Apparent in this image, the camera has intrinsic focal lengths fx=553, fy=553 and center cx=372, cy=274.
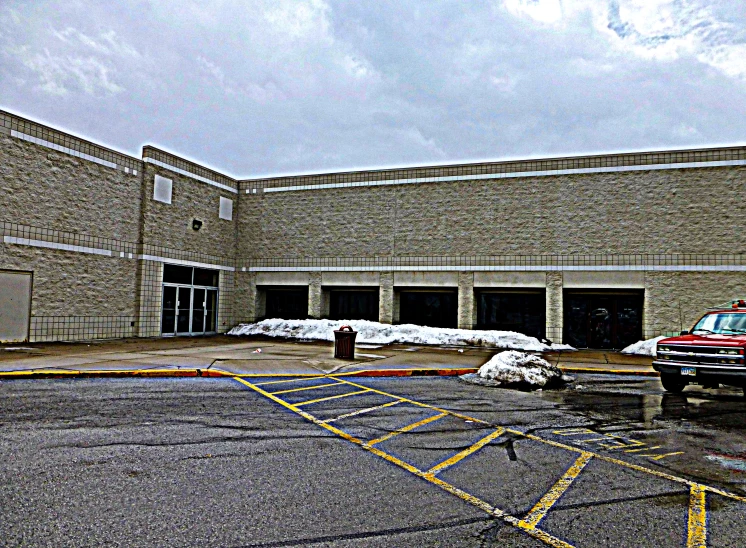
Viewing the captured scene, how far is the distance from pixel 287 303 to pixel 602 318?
47.9 feet

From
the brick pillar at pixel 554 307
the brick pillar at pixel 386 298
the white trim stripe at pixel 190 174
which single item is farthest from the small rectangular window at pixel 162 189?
the brick pillar at pixel 554 307

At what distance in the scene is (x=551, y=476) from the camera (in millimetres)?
5531

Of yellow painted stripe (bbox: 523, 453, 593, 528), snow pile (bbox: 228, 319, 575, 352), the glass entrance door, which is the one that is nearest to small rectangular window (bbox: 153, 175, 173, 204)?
the glass entrance door

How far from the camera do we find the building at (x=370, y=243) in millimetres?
19797

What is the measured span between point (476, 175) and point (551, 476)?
19.7 meters

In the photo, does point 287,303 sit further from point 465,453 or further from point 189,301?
point 465,453

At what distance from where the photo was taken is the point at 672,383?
11625 millimetres

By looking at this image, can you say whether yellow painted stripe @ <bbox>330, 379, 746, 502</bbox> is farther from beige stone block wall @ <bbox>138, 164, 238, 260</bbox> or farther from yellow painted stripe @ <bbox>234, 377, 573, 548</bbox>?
beige stone block wall @ <bbox>138, 164, 238, 260</bbox>

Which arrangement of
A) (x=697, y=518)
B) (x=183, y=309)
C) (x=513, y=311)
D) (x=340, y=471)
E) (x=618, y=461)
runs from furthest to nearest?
(x=183, y=309) → (x=513, y=311) → (x=618, y=461) → (x=340, y=471) → (x=697, y=518)

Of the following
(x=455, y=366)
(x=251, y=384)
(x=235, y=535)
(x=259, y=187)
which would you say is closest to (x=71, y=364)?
(x=251, y=384)

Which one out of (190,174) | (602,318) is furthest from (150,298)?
(602,318)

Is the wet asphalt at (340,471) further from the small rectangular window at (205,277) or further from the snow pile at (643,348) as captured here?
the small rectangular window at (205,277)

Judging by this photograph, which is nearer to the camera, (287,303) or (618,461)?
(618,461)

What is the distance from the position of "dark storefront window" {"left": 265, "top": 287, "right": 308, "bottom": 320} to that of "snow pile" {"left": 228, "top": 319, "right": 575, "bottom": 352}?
1804 mm
